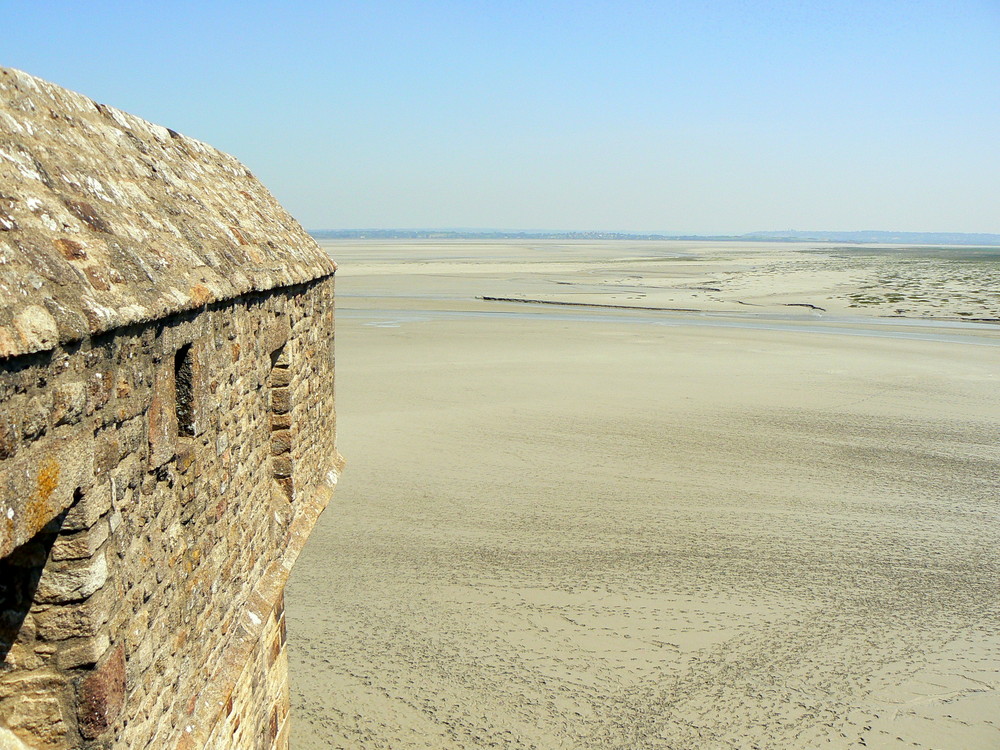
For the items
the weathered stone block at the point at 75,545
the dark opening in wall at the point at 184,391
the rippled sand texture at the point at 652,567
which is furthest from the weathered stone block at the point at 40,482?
the rippled sand texture at the point at 652,567

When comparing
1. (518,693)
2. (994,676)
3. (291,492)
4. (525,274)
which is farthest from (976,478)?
(525,274)

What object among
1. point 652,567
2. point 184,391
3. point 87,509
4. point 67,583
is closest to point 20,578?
point 67,583

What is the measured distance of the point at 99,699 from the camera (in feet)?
8.64

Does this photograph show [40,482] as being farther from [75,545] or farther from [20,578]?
[20,578]

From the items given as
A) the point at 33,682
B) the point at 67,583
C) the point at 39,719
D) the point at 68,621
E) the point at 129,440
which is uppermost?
the point at 129,440

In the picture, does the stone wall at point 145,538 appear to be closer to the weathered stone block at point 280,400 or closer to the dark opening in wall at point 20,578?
the dark opening in wall at point 20,578

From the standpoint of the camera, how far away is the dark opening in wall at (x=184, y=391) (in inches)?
133

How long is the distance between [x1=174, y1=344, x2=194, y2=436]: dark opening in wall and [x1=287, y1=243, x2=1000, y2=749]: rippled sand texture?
3.32 meters

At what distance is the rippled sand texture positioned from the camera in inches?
251

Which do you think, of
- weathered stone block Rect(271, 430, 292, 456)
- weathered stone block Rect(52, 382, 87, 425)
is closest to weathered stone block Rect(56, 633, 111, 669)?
weathered stone block Rect(52, 382, 87, 425)

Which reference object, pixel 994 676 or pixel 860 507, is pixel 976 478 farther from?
pixel 994 676

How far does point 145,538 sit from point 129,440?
1.27 feet

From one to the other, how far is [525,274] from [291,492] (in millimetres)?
48148

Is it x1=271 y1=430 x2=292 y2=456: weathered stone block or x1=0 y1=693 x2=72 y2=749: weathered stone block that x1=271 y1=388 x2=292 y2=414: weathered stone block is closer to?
x1=271 y1=430 x2=292 y2=456: weathered stone block
